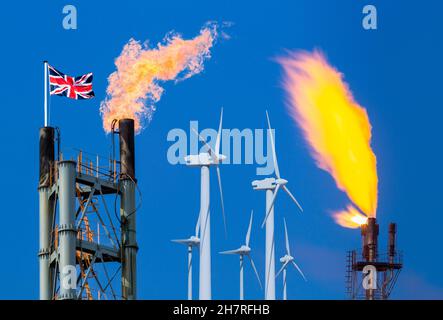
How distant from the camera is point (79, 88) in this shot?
175 m

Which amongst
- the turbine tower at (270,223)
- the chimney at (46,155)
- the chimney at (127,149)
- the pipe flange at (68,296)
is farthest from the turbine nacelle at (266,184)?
the pipe flange at (68,296)

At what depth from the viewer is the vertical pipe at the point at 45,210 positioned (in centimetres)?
17362

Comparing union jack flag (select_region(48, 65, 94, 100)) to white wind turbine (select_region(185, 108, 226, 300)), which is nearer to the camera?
union jack flag (select_region(48, 65, 94, 100))

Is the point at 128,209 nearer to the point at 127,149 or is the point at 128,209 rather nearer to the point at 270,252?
the point at 127,149

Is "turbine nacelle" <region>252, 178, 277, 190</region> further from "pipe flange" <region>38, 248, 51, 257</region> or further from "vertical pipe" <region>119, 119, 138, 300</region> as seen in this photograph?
"pipe flange" <region>38, 248, 51, 257</region>

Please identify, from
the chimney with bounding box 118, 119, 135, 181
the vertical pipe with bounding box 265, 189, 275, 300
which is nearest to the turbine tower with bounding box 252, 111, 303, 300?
the vertical pipe with bounding box 265, 189, 275, 300

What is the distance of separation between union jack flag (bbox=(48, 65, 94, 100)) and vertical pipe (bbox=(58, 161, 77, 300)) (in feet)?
25.9

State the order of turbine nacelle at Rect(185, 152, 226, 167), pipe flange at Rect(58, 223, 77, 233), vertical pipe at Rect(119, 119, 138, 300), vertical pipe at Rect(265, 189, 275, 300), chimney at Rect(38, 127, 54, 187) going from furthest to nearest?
vertical pipe at Rect(265, 189, 275, 300), turbine nacelle at Rect(185, 152, 226, 167), chimney at Rect(38, 127, 54, 187), vertical pipe at Rect(119, 119, 138, 300), pipe flange at Rect(58, 223, 77, 233)

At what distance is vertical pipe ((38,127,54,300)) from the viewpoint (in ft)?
570

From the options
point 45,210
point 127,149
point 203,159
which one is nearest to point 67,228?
point 45,210

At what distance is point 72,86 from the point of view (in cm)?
17525

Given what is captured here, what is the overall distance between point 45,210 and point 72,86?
1148cm
